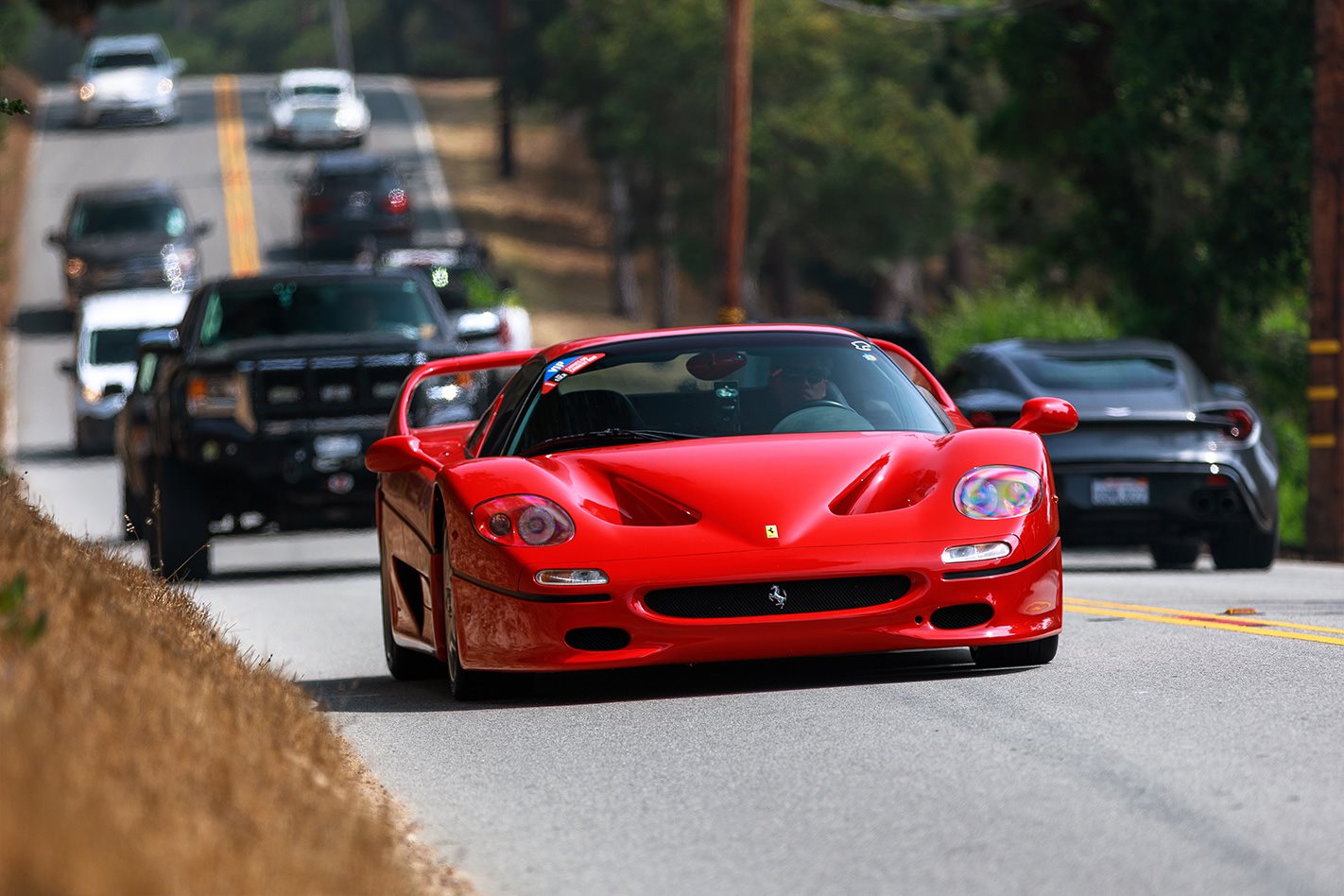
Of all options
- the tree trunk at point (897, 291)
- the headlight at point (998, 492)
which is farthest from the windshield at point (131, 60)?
the headlight at point (998, 492)

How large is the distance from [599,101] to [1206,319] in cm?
3378

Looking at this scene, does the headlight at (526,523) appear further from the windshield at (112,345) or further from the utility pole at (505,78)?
the utility pole at (505,78)

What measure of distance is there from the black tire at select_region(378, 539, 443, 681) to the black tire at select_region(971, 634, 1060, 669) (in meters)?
2.35

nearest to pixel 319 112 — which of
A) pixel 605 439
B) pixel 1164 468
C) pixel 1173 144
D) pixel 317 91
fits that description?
pixel 317 91

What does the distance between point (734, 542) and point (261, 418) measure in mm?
Answer: 8254

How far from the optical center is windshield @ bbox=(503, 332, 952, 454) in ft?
30.6

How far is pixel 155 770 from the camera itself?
17.4 ft

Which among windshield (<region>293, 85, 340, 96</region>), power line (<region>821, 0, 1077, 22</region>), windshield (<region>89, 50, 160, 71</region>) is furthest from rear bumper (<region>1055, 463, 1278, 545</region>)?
windshield (<region>89, 50, 160, 71</region>)

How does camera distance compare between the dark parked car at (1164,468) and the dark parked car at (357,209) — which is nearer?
the dark parked car at (1164,468)

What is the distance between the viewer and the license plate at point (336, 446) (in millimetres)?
16266

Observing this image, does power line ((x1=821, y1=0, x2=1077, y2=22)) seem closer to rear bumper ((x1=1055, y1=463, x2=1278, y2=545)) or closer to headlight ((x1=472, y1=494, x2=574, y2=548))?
rear bumper ((x1=1055, y1=463, x2=1278, y2=545))

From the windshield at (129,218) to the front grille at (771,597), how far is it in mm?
37613

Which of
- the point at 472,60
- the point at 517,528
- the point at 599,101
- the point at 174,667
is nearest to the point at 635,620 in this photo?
the point at 517,528

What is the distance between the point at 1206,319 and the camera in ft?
92.0
